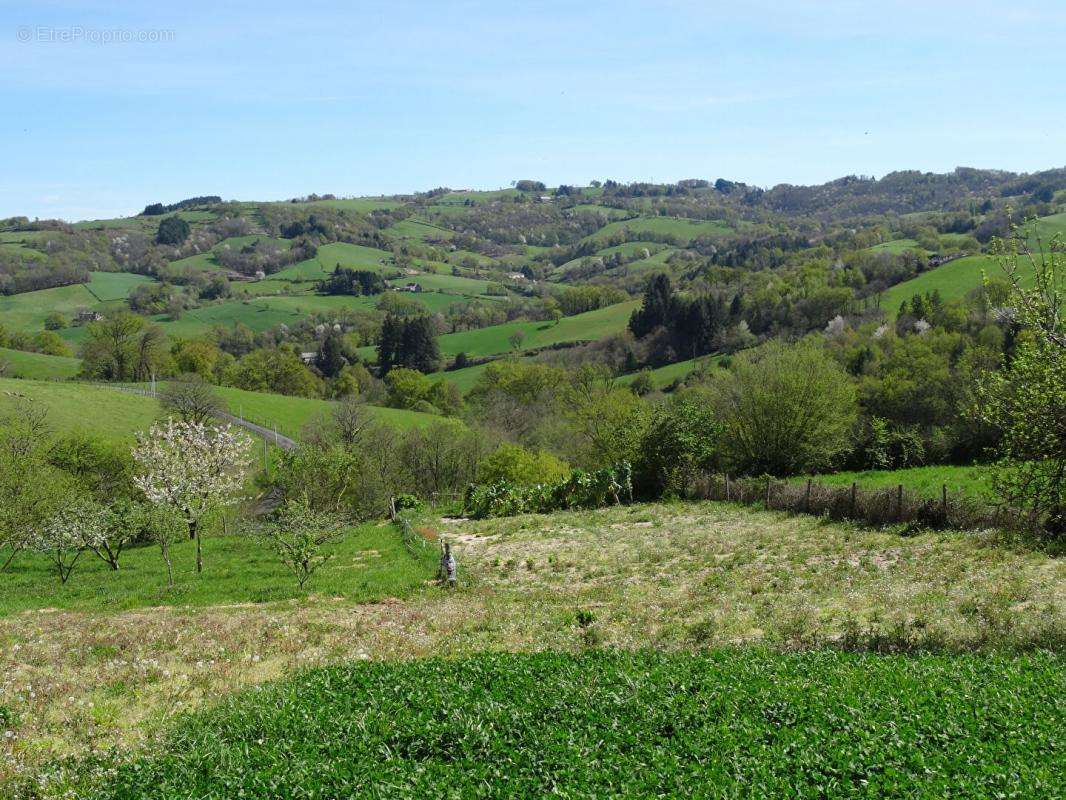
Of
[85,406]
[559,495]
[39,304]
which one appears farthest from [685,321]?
[39,304]

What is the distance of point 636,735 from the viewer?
9.70 metres

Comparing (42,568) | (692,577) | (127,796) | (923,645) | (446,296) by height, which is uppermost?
(446,296)

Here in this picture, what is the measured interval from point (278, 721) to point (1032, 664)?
40.4ft

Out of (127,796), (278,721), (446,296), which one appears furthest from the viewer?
(446,296)

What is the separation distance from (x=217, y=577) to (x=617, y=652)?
20457 millimetres

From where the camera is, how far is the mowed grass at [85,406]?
205ft

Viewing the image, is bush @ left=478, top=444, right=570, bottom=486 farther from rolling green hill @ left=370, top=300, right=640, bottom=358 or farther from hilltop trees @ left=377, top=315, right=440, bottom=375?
rolling green hill @ left=370, top=300, right=640, bottom=358

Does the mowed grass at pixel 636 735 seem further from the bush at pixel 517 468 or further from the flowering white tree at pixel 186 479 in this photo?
the bush at pixel 517 468

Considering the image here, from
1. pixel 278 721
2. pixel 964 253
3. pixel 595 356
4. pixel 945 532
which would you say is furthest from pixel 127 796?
pixel 964 253

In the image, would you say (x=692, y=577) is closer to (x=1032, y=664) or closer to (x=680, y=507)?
(x=1032, y=664)

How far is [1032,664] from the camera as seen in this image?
1194cm

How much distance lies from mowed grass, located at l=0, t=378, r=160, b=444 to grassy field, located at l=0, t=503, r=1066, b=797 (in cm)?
3848

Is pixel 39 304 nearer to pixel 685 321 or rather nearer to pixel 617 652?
pixel 685 321

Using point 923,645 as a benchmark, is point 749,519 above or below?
below
